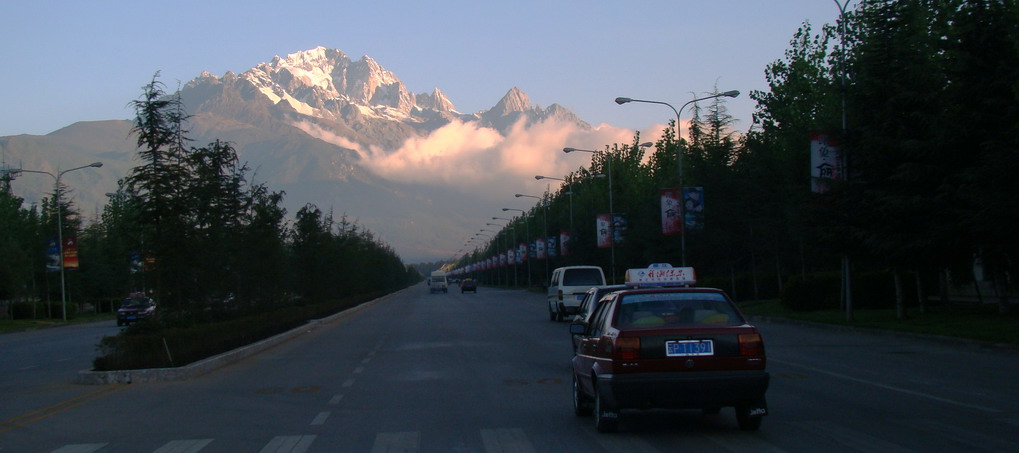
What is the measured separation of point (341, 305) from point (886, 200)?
101ft

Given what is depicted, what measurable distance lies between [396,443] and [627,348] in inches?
101

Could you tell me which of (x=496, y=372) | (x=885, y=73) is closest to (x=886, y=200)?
(x=885, y=73)

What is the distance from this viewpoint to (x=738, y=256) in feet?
171

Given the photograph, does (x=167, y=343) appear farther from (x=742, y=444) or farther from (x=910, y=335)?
(x=910, y=335)

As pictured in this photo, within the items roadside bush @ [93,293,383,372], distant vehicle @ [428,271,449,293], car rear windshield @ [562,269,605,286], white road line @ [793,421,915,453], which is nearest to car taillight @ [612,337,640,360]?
white road line @ [793,421,915,453]

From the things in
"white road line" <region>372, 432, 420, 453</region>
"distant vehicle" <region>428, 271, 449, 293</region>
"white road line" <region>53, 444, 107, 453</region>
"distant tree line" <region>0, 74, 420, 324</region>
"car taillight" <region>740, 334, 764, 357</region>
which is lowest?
"distant vehicle" <region>428, 271, 449, 293</region>

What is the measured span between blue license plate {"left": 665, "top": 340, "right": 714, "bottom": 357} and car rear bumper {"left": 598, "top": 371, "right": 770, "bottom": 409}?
21 centimetres

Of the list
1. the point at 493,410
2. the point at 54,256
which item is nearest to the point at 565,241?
the point at 54,256

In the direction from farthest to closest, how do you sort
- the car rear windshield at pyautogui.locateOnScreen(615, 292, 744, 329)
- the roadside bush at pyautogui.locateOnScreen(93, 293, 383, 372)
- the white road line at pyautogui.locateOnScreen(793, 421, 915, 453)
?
1. the roadside bush at pyautogui.locateOnScreen(93, 293, 383, 372)
2. the car rear windshield at pyautogui.locateOnScreen(615, 292, 744, 329)
3. the white road line at pyautogui.locateOnScreen(793, 421, 915, 453)

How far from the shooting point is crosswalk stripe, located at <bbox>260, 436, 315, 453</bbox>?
998 centimetres

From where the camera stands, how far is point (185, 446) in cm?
1038

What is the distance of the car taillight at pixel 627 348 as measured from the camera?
32.5 ft

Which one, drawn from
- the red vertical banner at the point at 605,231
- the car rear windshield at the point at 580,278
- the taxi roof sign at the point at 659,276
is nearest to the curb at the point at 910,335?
the car rear windshield at the point at 580,278

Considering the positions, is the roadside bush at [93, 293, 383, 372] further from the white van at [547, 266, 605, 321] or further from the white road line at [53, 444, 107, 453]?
the white van at [547, 266, 605, 321]
